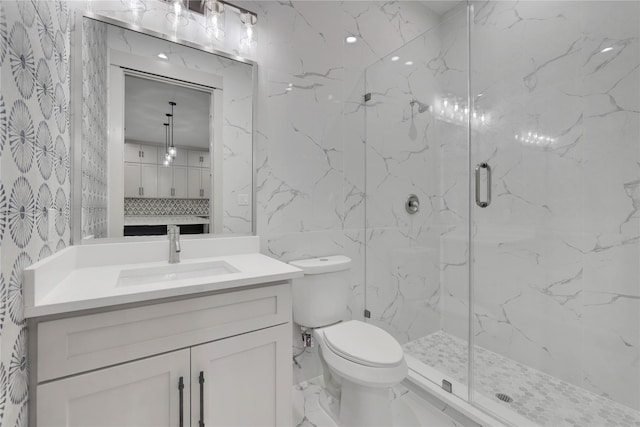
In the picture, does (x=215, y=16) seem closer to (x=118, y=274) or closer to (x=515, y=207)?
(x=118, y=274)

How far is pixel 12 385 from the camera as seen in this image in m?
0.70

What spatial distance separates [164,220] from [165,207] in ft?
0.20

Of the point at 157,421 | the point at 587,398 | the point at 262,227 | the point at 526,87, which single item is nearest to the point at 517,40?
the point at 526,87

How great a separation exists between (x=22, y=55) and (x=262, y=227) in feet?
3.74

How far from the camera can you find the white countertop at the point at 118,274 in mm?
806

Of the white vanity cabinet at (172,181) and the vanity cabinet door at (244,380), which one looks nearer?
the vanity cabinet door at (244,380)

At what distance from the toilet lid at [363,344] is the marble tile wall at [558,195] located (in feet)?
2.70

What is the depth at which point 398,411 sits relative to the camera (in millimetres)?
1664

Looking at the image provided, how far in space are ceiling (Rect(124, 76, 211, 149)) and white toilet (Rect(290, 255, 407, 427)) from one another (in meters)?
0.87

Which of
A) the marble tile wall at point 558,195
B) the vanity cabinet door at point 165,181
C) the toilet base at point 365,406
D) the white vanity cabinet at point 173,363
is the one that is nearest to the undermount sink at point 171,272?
the white vanity cabinet at point 173,363

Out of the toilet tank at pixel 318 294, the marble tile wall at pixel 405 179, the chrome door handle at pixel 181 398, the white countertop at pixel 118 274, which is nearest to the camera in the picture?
the white countertop at pixel 118 274

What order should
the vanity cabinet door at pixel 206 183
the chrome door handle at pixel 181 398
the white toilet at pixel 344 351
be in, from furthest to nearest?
the vanity cabinet door at pixel 206 183 < the white toilet at pixel 344 351 < the chrome door handle at pixel 181 398

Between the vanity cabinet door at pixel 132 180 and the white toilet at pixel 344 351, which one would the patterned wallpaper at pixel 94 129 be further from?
the white toilet at pixel 344 351

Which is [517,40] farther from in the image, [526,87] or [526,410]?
[526,410]
